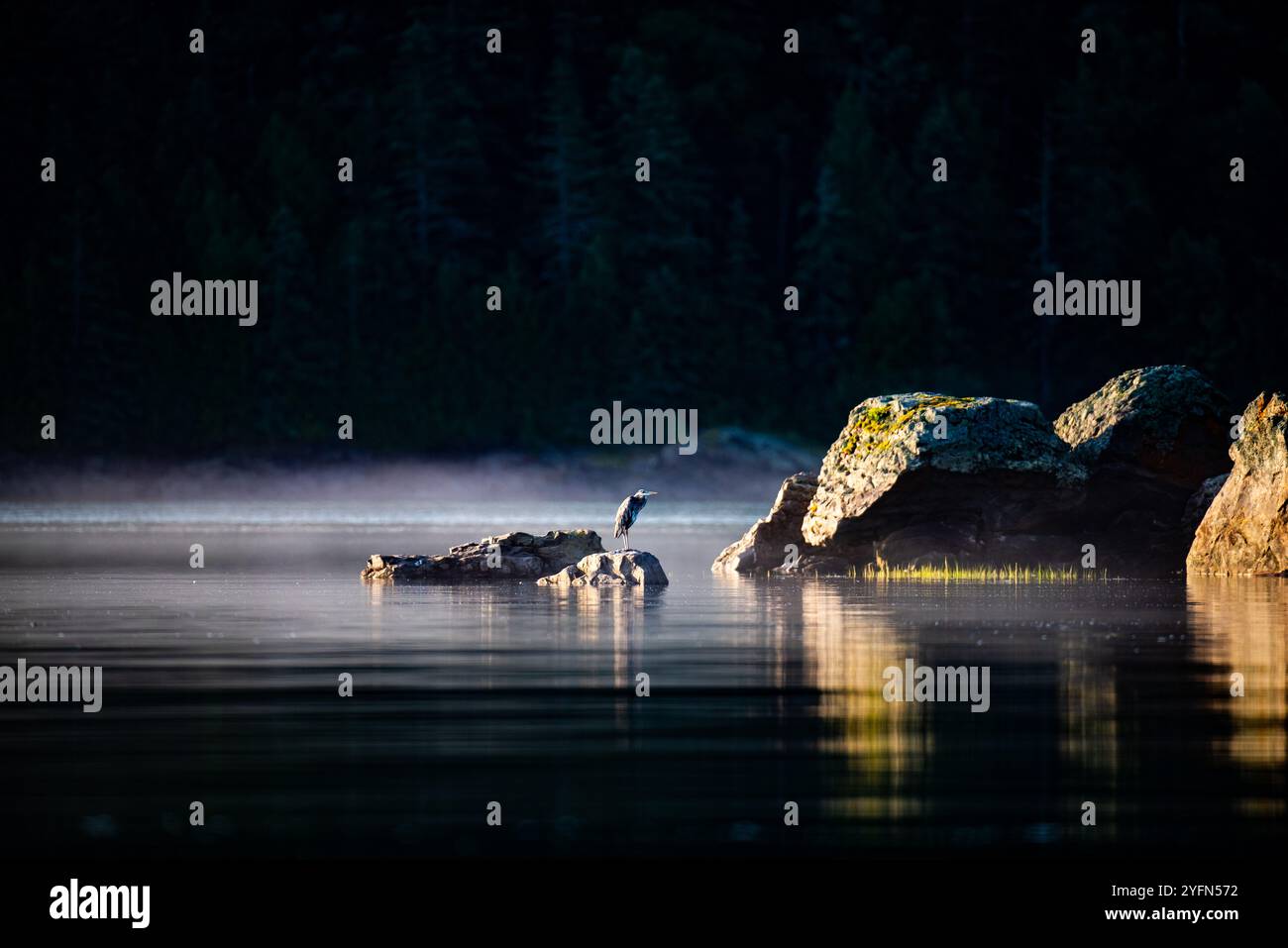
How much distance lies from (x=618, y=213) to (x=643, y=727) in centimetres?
8059

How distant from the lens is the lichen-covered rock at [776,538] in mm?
35469

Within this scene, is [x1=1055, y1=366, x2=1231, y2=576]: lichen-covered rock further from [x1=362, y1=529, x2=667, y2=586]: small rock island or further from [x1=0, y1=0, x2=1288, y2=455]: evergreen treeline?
[x1=0, y1=0, x2=1288, y2=455]: evergreen treeline

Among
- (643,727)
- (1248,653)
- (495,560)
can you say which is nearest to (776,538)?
(495,560)

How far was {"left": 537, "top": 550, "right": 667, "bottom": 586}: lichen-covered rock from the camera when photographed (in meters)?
30.3

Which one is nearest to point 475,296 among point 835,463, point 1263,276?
point 1263,276

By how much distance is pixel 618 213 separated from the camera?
9494 cm

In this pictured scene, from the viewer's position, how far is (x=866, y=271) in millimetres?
92938

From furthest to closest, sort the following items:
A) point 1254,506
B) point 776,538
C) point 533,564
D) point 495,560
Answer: point 776,538 < point 533,564 < point 495,560 < point 1254,506

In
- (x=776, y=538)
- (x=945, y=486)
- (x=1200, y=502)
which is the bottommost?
(x=776, y=538)

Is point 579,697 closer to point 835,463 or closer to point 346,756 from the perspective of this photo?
point 346,756

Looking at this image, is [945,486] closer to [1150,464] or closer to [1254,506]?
[1150,464]

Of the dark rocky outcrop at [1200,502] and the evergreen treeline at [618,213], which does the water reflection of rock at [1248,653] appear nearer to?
the dark rocky outcrop at [1200,502]
